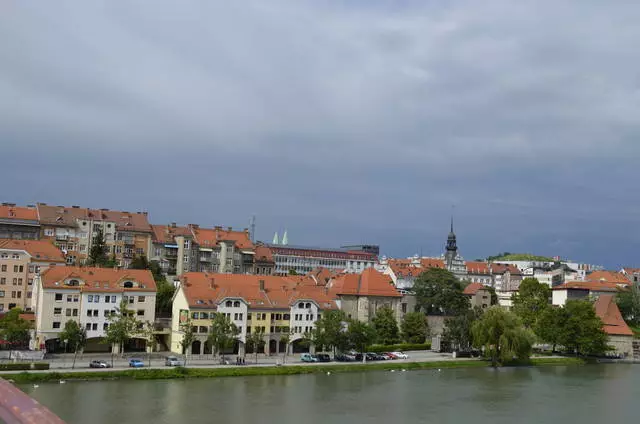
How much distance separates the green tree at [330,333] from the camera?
43.5m

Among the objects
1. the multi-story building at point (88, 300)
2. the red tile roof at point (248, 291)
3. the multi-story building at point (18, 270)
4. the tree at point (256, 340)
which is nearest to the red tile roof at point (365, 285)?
the red tile roof at point (248, 291)

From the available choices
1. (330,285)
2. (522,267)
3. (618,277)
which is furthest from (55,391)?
(522,267)

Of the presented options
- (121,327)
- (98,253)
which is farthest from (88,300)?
(98,253)

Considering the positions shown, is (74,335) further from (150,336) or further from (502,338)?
(502,338)

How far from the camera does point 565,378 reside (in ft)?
144

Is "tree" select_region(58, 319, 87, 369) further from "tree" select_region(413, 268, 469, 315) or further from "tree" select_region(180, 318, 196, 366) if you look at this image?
"tree" select_region(413, 268, 469, 315)

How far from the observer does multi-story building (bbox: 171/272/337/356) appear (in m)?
43.7

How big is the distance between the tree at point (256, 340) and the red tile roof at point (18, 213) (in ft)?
85.3

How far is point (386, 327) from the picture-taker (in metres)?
51.2

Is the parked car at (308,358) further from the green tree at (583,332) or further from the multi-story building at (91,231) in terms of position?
the multi-story building at (91,231)

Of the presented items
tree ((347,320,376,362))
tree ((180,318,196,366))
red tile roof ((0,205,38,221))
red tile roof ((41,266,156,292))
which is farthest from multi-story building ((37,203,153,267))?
tree ((347,320,376,362))

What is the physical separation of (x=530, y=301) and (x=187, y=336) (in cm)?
3627

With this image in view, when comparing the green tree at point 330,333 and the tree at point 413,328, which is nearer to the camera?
the green tree at point 330,333

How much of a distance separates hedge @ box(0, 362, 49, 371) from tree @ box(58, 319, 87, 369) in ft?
12.3
